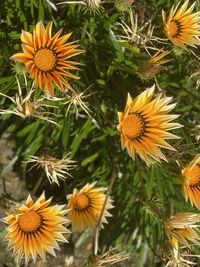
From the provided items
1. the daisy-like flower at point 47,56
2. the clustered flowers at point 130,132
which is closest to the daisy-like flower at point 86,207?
the clustered flowers at point 130,132

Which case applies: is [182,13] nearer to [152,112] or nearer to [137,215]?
[152,112]

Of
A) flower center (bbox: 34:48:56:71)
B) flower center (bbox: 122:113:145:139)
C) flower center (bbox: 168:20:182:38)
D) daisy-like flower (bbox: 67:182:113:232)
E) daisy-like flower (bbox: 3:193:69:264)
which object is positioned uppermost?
→ flower center (bbox: 168:20:182:38)

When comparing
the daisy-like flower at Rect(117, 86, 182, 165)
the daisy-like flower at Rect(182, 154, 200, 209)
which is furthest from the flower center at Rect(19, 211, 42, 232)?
the daisy-like flower at Rect(182, 154, 200, 209)

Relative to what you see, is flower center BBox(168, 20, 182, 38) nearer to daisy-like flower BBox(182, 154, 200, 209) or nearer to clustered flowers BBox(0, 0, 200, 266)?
clustered flowers BBox(0, 0, 200, 266)

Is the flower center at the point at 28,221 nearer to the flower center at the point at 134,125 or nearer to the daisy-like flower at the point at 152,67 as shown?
the flower center at the point at 134,125

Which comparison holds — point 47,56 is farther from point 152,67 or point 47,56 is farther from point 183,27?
point 183,27
